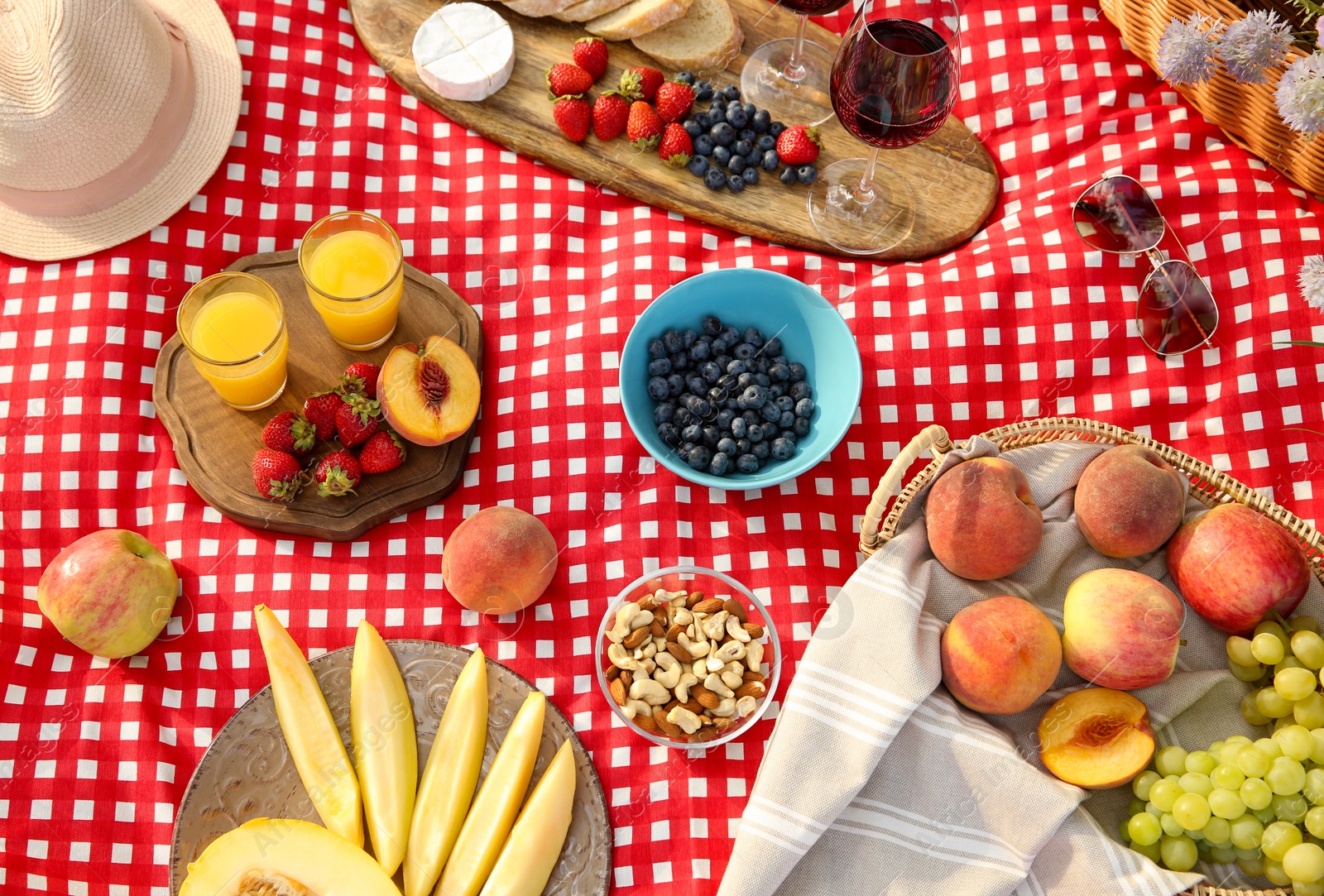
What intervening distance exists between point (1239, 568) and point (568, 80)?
1335 millimetres

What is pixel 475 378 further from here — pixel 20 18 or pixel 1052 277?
pixel 1052 277

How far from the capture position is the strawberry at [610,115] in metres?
1.62

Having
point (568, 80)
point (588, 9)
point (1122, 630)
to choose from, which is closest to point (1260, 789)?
point (1122, 630)

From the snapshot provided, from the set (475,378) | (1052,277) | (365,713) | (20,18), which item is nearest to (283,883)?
(365,713)

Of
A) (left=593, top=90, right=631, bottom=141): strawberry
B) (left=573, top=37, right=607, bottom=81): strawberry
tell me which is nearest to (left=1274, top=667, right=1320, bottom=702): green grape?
(left=593, top=90, right=631, bottom=141): strawberry

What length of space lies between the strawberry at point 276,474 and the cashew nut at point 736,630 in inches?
28.0

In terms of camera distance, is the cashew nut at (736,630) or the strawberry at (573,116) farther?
the strawberry at (573,116)

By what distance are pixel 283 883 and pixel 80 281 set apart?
42.5 inches

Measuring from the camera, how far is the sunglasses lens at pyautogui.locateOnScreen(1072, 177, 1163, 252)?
5.13 ft

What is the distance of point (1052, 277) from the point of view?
5.17 feet

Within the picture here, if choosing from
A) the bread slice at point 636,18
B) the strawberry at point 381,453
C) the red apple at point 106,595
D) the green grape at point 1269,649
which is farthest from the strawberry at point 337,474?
the green grape at point 1269,649

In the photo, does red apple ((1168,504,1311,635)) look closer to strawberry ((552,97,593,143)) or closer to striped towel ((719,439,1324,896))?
striped towel ((719,439,1324,896))

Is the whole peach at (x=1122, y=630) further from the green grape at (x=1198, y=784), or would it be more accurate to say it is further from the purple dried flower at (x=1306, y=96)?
the purple dried flower at (x=1306, y=96)

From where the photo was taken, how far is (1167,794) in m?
1.18
